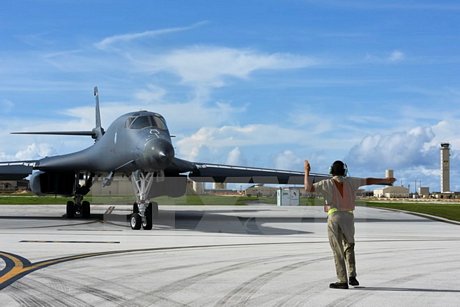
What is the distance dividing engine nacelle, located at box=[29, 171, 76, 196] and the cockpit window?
7.50 meters

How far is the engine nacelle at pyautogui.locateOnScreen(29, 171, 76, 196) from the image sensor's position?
29.0 m

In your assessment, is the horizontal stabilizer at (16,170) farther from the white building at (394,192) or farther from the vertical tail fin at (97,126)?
the white building at (394,192)

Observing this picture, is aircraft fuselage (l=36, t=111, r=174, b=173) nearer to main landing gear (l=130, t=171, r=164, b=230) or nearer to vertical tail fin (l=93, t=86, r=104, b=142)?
main landing gear (l=130, t=171, r=164, b=230)

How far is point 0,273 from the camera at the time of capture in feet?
32.7

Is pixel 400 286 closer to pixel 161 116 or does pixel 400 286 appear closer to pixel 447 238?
pixel 447 238

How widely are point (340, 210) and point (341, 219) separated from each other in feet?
0.45

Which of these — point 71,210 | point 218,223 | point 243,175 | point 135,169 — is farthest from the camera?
point 243,175

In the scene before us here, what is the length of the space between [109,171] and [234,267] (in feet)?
51.3

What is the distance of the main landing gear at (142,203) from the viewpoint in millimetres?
21156

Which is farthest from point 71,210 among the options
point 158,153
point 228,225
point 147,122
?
point 158,153

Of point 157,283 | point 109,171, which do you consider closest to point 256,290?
point 157,283

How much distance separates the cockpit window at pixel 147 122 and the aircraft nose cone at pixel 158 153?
1.48 m

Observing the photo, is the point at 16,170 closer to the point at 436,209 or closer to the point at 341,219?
the point at 341,219

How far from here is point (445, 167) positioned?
190 meters
